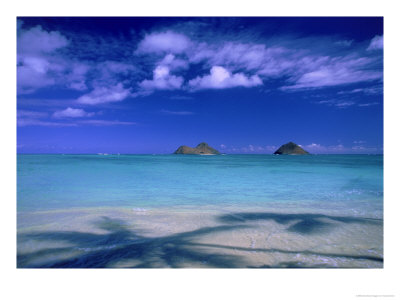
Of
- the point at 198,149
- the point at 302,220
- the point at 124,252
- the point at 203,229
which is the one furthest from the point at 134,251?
the point at 198,149

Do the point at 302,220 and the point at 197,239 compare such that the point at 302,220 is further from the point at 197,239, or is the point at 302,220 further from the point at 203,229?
the point at 197,239

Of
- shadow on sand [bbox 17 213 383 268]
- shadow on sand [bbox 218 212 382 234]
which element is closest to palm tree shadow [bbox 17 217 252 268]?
shadow on sand [bbox 17 213 383 268]

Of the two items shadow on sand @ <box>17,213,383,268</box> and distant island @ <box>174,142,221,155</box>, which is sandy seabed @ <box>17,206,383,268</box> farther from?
distant island @ <box>174,142,221,155</box>

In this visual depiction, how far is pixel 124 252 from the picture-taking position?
3.69 metres

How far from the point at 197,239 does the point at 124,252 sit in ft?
4.61

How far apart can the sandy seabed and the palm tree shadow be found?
Answer: 13 millimetres

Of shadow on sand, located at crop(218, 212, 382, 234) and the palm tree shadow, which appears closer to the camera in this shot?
the palm tree shadow

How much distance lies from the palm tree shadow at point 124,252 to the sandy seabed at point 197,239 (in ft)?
0.04

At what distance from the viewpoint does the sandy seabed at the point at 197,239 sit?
11.4ft

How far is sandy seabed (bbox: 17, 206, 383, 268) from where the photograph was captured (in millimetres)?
3488
